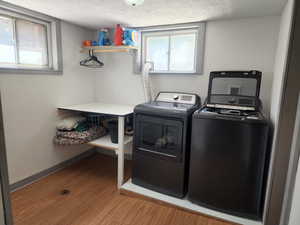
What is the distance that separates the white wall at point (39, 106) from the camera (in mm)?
2002

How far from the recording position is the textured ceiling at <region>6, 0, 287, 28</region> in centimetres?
171

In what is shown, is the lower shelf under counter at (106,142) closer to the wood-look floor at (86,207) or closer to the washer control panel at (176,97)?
the wood-look floor at (86,207)

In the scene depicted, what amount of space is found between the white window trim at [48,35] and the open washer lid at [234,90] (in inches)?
74.5

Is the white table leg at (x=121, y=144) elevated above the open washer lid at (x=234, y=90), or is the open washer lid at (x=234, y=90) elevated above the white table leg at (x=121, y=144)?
the open washer lid at (x=234, y=90)

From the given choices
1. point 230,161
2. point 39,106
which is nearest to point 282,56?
point 230,161

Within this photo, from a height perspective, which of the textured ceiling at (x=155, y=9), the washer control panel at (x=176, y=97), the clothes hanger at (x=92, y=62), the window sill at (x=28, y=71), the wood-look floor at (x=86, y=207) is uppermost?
the textured ceiling at (x=155, y=9)

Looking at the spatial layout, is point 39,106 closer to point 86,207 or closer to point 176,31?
point 86,207

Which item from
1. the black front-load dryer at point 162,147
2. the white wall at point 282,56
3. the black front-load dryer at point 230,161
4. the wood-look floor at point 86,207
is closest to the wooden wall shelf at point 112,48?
the black front-load dryer at point 162,147

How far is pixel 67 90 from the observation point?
8.46 ft

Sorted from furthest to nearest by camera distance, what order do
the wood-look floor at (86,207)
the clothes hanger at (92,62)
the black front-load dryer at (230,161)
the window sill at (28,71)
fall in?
1. the clothes hanger at (92,62)
2. the window sill at (28,71)
3. the wood-look floor at (86,207)
4. the black front-load dryer at (230,161)

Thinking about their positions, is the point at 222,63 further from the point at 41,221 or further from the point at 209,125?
the point at 41,221

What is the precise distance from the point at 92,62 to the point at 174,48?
1243 mm

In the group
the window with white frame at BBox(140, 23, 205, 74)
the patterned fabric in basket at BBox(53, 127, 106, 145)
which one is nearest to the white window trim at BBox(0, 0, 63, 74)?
the patterned fabric in basket at BBox(53, 127, 106, 145)

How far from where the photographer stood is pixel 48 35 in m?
2.37
